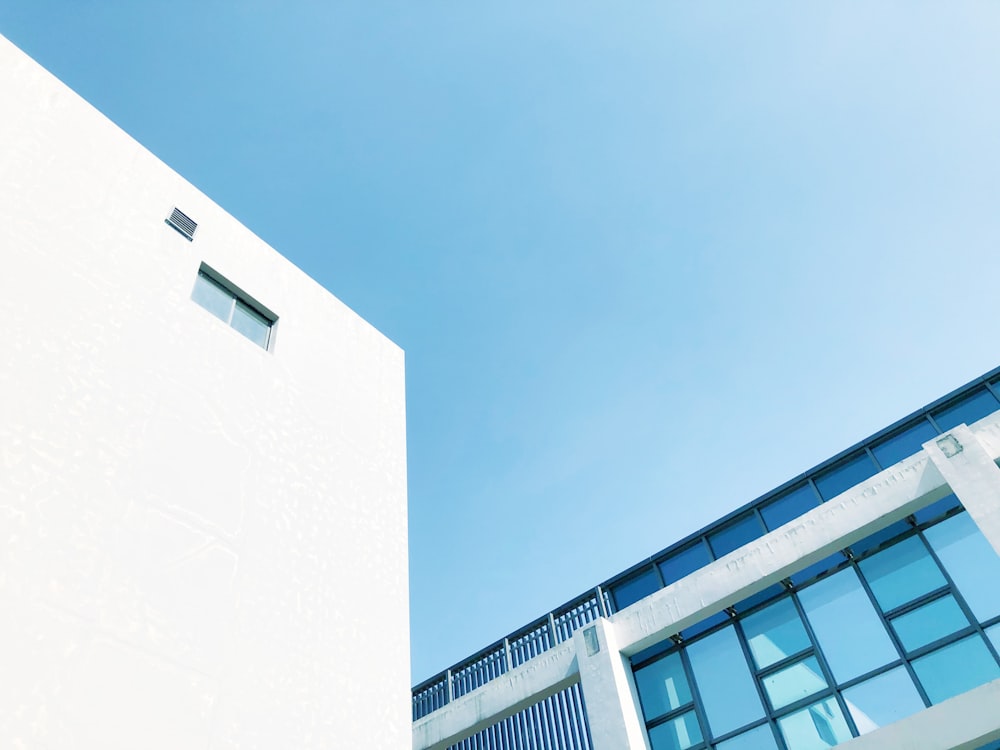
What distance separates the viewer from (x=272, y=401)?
25.1ft

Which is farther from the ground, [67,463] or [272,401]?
[272,401]

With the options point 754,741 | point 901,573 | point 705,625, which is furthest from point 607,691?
point 901,573

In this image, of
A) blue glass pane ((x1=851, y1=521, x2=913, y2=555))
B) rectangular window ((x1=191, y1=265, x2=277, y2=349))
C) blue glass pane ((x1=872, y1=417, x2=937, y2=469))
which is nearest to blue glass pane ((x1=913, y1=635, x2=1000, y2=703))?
blue glass pane ((x1=851, y1=521, x2=913, y2=555))

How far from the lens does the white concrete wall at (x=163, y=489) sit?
16.0ft

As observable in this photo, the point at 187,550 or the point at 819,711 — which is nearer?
the point at 187,550

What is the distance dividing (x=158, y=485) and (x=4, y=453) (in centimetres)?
114

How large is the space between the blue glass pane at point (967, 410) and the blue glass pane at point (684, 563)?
4929 millimetres

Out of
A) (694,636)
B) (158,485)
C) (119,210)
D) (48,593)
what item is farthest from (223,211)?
(694,636)

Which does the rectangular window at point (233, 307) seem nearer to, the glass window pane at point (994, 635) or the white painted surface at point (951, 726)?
the white painted surface at point (951, 726)

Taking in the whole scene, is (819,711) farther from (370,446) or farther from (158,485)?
(158,485)

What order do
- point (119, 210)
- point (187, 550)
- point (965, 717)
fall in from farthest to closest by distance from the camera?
point (965, 717), point (119, 210), point (187, 550)

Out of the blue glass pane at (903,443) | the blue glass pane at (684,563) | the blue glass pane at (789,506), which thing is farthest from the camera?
the blue glass pane at (684,563)

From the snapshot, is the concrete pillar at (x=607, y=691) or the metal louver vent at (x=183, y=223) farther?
the concrete pillar at (x=607, y=691)

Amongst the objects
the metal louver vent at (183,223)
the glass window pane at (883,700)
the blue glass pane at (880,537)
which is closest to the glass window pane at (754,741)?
the glass window pane at (883,700)
